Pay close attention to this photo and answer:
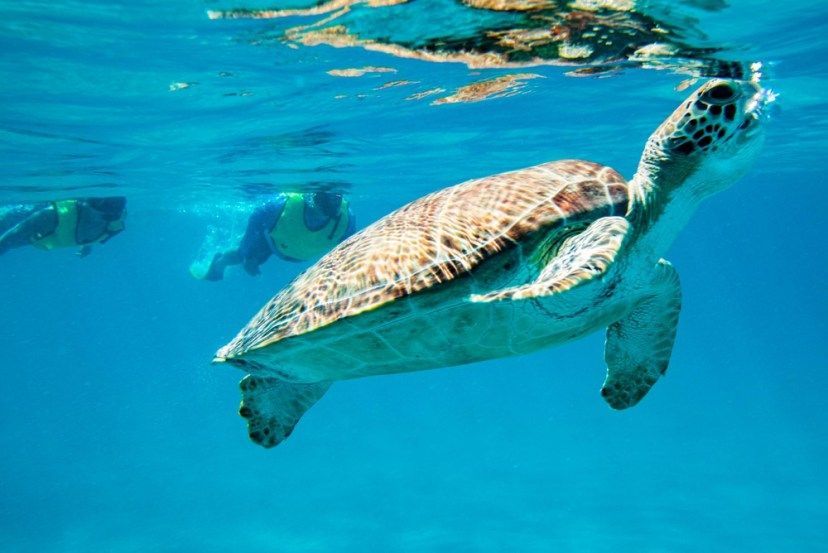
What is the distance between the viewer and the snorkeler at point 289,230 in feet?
41.1

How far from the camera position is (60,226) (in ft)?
45.9

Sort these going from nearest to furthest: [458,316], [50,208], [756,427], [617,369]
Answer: [458,316], [617,369], [50,208], [756,427]

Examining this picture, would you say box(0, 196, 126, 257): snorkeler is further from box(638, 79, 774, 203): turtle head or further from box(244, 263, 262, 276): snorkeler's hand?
box(638, 79, 774, 203): turtle head

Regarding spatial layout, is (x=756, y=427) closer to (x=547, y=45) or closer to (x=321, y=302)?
(x=547, y=45)

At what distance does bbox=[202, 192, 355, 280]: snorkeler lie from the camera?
12.5 meters

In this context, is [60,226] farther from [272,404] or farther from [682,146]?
[682,146]

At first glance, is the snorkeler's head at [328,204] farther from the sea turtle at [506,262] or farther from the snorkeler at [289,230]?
the sea turtle at [506,262]

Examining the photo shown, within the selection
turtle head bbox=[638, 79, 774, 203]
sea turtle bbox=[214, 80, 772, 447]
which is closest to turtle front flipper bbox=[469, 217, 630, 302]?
sea turtle bbox=[214, 80, 772, 447]

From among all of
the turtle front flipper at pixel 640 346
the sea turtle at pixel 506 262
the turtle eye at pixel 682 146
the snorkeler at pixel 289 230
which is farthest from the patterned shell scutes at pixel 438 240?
the snorkeler at pixel 289 230

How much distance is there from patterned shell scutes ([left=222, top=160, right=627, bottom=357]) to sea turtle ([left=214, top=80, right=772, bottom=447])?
0.03 ft

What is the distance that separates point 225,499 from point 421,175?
13.6 metres

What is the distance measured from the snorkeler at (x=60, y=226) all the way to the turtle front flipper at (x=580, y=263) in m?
13.1

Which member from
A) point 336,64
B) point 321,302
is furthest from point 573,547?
point 321,302

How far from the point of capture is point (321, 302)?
4.16 metres
